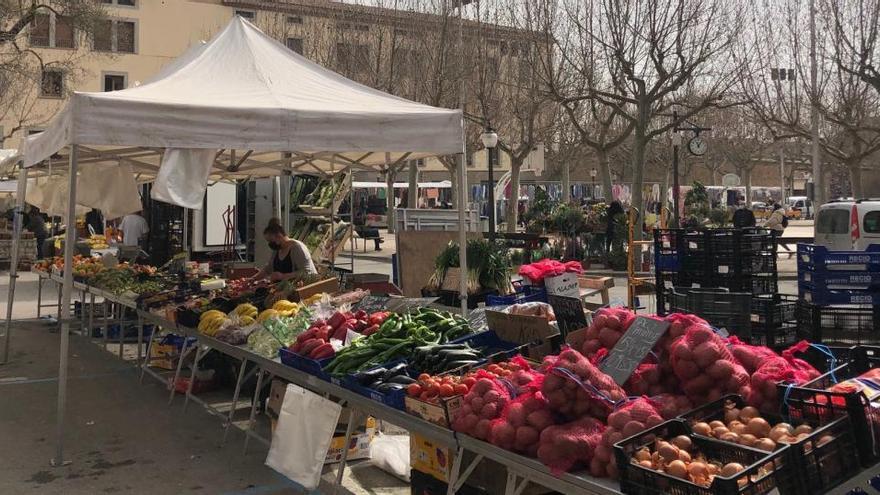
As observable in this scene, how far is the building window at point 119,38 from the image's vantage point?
43.6 metres

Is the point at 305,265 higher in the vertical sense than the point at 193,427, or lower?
higher

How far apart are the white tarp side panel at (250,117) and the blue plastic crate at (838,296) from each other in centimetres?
355

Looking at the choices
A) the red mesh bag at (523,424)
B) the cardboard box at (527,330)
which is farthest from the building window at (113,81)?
the red mesh bag at (523,424)

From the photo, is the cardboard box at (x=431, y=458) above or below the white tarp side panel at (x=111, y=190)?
below

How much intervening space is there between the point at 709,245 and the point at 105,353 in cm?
735

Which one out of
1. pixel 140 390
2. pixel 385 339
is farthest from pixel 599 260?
pixel 385 339

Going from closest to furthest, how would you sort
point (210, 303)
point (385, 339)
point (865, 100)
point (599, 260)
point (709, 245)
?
point (385, 339) < point (210, 303) < point (709, 245) < point (599, 260) < point (865, 100)

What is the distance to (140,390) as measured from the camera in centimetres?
779

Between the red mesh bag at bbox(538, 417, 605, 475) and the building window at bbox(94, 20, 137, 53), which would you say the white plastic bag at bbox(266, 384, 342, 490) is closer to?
the red mesh bag at bbox(538, 417, 605, 475)

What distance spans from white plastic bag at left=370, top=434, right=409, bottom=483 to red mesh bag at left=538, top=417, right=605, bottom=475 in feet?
8.13

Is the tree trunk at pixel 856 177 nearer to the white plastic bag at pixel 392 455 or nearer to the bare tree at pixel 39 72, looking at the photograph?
the white plastic bag at pixel 392 455

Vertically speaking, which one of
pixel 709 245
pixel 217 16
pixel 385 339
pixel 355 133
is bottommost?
pixel 385 339

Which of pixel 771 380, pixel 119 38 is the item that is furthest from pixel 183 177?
pixel 119 38

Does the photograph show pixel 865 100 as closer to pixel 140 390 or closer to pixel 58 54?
pixel 140 390
